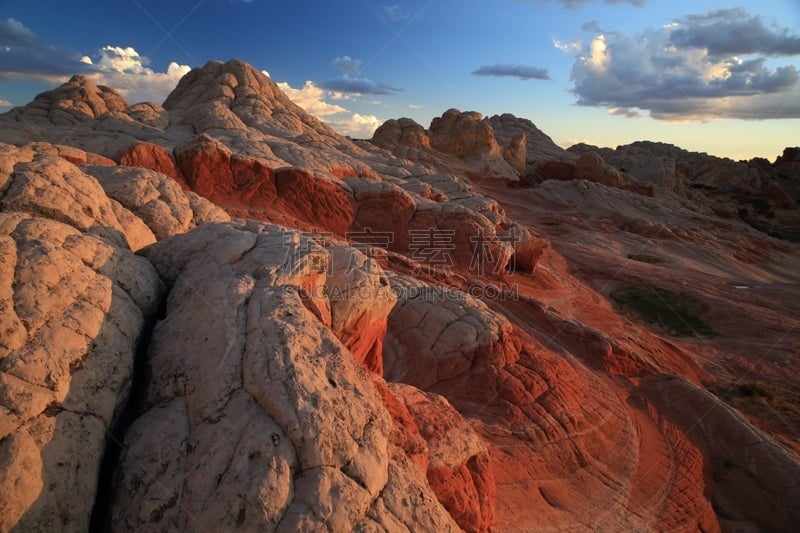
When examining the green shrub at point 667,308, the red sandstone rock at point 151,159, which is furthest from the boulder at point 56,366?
the green shrub at point 667,308

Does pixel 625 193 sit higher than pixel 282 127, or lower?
lower

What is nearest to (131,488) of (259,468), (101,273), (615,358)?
(259,468)

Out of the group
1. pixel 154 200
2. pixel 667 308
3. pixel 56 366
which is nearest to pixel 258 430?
pixel 56 366

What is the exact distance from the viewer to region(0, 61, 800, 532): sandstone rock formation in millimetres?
3217

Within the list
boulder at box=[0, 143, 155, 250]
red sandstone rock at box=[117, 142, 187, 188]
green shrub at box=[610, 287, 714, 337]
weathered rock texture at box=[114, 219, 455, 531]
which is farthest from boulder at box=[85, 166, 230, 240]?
green shrub at box=[610, 287, 714, 337]

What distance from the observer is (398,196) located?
54.0ft

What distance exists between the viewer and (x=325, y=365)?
156 inches

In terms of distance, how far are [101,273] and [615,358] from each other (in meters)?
10.3

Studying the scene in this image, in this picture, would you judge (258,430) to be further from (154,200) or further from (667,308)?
(667,308)

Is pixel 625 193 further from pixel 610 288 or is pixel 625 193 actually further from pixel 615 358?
pixel 615 358

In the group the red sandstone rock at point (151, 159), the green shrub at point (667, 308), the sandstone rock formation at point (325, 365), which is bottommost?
the green shrub at point (667, 308)

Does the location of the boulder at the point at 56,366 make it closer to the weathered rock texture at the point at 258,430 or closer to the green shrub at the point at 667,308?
the weathered rock texture at the point at 258,430

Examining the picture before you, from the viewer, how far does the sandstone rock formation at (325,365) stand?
3217 mm

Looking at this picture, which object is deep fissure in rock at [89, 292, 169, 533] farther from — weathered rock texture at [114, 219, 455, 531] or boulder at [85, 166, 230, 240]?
boulder at [85, 166, 230, 240]
